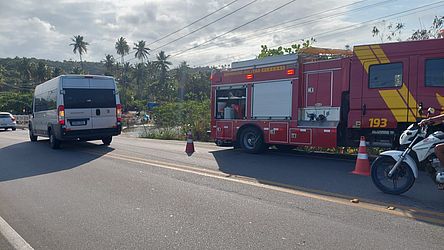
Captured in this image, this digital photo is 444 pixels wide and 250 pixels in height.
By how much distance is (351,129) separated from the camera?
Answer: 10.3m

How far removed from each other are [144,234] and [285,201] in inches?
93.3

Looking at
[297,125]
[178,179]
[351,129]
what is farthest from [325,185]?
[297,125]

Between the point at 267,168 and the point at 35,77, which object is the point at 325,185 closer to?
the point at 267,168

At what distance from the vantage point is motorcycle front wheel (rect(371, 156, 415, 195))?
638 cm

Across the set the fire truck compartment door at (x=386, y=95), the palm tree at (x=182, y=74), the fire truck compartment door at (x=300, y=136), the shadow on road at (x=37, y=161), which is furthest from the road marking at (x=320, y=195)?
the palm tree at (x=182, y=74)

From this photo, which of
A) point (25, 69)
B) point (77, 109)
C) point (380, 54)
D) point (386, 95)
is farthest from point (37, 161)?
point (25, 69)

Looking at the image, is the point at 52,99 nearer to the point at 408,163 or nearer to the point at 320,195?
the point at 320,195

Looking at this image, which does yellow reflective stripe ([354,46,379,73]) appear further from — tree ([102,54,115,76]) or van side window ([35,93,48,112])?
tree ([102,54,115,76])

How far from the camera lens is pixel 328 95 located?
10.7 m

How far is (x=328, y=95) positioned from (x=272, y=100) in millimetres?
1904

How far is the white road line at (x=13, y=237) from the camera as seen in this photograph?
4406 mm

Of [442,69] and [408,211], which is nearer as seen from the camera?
[408,211]

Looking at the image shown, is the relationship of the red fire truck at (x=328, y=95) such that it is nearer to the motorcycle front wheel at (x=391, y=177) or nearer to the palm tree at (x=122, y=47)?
the motorcycle front wheel at (x=391, y=177)

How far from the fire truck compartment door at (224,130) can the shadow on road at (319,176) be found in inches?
46.2
